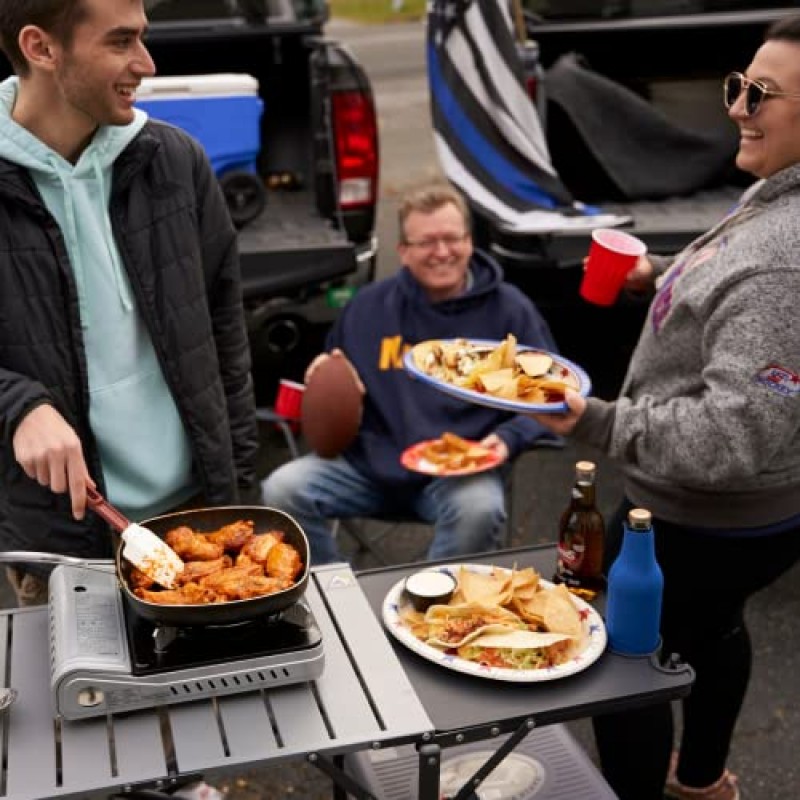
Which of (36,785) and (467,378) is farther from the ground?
(467,378)

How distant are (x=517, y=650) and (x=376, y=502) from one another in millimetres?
1523

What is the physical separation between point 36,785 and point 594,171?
173 inches

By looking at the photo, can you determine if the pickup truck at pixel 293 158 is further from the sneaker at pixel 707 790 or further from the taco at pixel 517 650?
the taco at pixel 517 650

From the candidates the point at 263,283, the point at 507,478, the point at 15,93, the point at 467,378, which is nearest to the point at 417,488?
the point at 507,478

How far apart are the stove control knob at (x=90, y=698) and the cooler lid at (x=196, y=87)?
299 cm

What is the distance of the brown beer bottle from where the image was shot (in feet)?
8.18

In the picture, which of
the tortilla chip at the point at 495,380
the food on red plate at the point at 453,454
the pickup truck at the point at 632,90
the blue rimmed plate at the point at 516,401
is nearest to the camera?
the blue rimmed plate at the point at 516,401

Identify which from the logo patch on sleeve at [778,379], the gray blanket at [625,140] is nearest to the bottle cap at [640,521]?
the logo patch on sleeve at [778,379]

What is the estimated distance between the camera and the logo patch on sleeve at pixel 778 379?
2.34 m

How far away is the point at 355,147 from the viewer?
5043 millimetres

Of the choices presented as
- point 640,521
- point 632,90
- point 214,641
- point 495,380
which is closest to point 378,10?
point 632,90

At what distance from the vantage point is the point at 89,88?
2373 millimetres

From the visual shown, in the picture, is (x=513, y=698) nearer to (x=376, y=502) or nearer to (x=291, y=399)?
(x=376, y=502)

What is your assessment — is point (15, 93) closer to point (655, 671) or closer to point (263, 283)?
point (655, 671)
